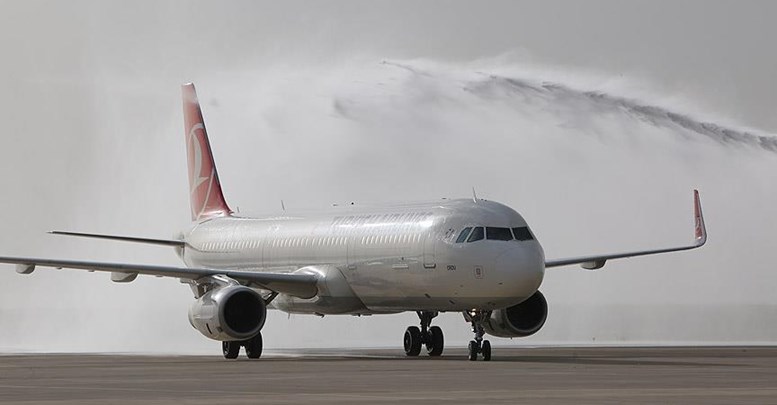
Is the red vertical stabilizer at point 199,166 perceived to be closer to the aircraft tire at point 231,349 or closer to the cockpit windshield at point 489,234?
the aircraft tire at point 231,349

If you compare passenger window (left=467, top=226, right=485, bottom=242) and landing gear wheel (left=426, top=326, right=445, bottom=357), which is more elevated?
passenger window (left=467, top=226, right=485, bottom=242)

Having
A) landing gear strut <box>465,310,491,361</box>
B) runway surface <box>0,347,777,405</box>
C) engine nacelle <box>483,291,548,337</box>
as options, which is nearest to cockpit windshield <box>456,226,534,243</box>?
landing gear strut <box>465,310,491,361</box>

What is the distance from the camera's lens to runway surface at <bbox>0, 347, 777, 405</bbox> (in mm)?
23750

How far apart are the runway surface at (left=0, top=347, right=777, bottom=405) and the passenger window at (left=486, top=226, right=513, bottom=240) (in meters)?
2.83

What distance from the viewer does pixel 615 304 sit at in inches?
2340

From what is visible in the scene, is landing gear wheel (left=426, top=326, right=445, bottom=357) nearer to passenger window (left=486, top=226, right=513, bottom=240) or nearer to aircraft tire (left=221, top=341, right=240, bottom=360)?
passenger window (left=486, top=226, right=513, bottom=240)

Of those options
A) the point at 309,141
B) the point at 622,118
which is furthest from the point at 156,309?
the point at 622,118

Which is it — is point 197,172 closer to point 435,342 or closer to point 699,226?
point 435,342

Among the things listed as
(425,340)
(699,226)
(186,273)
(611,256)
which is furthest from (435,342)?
(699,226)

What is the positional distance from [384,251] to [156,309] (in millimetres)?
21316

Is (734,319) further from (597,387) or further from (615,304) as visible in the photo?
(597,387)

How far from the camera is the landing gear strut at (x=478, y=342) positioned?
38656 mm

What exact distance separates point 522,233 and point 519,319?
141 inches

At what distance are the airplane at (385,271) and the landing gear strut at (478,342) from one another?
1.5 inches
